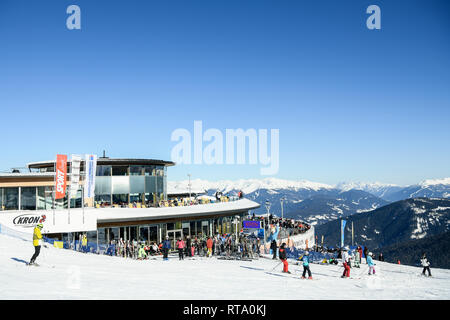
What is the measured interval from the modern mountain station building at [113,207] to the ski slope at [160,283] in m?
9.62

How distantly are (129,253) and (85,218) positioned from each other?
606 centimetres

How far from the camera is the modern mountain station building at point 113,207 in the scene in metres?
28.6

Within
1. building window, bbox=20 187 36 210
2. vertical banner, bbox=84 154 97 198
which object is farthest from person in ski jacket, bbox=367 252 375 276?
building window, bbox=20 187 36 210

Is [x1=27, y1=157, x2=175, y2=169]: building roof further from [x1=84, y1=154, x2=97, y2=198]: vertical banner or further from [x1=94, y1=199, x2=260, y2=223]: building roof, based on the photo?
[x1=94, y1=199, x2=260, y2=223]: building roof

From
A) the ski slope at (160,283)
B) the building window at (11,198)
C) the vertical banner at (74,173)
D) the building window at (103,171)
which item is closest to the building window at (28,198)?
the building window at (11,198)

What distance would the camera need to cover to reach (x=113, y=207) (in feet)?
107

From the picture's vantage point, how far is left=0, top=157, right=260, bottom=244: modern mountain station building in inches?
1127

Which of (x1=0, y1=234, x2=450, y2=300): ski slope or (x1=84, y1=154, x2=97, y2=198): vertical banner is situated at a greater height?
(x1=84, y1=154, x2=97, y2=198): vertical banner

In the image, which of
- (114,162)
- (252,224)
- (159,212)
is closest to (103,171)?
(114,162)

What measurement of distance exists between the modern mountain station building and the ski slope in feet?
31.6

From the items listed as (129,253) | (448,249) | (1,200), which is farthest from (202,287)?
(448,249)

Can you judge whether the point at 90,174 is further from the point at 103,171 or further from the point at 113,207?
the point at 103,171
